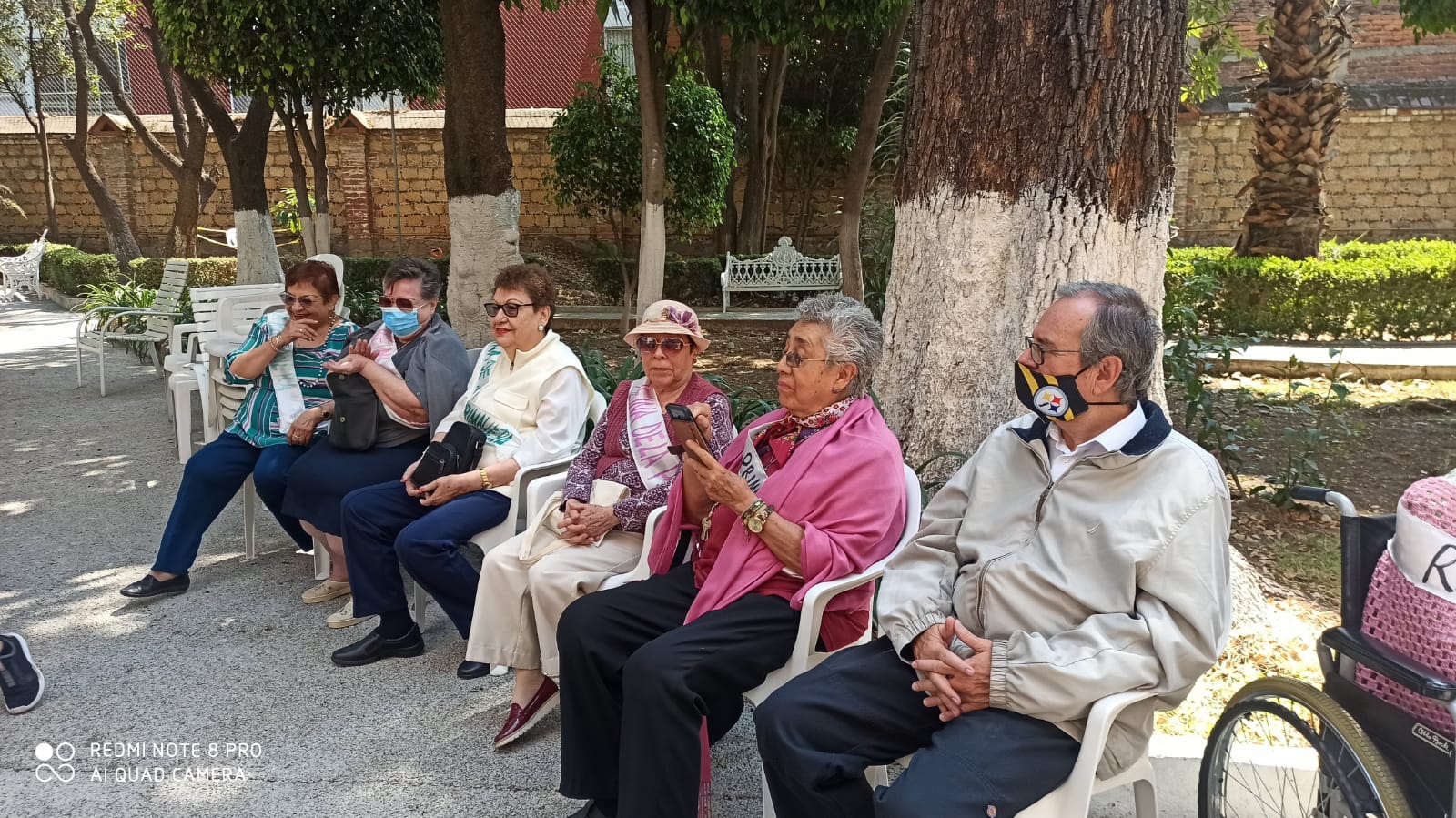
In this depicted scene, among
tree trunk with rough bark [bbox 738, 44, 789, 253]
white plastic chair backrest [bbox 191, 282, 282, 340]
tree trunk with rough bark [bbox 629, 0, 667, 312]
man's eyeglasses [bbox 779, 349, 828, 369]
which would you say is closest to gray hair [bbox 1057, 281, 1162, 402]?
man's eyeglasses [bbox 779, 349, 828, 369]

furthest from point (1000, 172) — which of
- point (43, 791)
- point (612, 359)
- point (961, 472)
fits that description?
point (612, 359)

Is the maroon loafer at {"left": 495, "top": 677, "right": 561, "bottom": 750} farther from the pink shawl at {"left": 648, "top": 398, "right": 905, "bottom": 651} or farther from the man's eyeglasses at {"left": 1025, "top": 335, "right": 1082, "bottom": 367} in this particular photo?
the man's eyeglasses at {"left": 1025, "top": 335, "right": 1082, "bottom": 367}

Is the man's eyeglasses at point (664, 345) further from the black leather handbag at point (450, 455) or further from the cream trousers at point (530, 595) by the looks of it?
the black leather handbag at point (450, 455)

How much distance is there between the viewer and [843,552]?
8.84 ft

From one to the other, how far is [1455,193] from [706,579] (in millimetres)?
20823

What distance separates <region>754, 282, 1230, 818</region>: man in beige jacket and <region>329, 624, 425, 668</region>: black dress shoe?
6.38ft

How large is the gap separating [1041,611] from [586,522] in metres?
1.52

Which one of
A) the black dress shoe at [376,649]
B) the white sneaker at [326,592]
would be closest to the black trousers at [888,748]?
the black dress shoe at [376,649]

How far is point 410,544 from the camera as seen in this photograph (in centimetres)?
356

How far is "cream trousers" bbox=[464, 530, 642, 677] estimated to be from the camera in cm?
327

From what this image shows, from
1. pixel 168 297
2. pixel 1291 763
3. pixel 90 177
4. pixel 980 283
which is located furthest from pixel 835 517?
pixel 90 177

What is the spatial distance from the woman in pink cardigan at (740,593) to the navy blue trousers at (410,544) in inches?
34.3

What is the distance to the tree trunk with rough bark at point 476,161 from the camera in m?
6.34

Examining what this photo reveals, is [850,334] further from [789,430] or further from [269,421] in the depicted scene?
[269,421]
